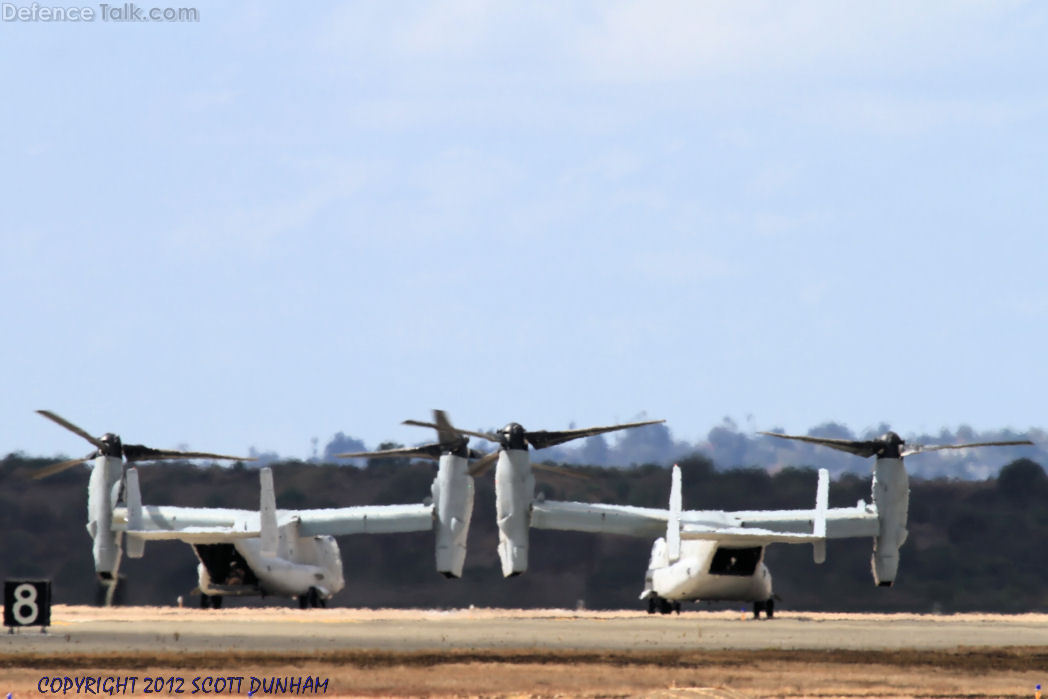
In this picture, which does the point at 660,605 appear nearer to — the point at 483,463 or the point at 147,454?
the point at 483,463

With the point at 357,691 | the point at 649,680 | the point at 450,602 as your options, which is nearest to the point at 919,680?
the point at 649,680

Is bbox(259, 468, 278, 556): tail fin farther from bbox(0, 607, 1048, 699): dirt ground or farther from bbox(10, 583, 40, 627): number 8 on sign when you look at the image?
bbox(10, 583, 40, 627): number 8 on sign

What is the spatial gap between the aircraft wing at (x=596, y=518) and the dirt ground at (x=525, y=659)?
8460mm

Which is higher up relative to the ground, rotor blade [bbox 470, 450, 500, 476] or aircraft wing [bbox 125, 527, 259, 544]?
rotor blade [bbox 470, 450, 500, 476]

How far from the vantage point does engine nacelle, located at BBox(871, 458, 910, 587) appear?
2512 inches

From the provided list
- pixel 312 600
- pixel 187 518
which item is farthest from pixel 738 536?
pixel 187 518

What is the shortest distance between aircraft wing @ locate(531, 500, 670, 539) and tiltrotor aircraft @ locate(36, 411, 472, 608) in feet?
10.8

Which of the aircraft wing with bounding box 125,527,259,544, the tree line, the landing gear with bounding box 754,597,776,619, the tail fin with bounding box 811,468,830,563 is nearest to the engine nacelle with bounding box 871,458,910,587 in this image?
the tail fin with bounding box 811,468,830,563

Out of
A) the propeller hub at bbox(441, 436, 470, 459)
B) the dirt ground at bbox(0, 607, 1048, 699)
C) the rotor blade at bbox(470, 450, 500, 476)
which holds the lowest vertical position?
the dirt ground at bbox(0, 607, 1048, 699)

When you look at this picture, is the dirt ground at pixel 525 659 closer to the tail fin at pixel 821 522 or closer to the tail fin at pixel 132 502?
the tail fin at pixel 821 522

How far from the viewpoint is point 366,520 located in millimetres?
66688

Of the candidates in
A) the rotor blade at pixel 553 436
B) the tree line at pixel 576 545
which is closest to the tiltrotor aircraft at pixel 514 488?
the rotor blade at pixel 553 436

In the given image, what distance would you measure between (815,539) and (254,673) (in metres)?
33.5

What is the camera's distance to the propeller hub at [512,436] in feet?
200
